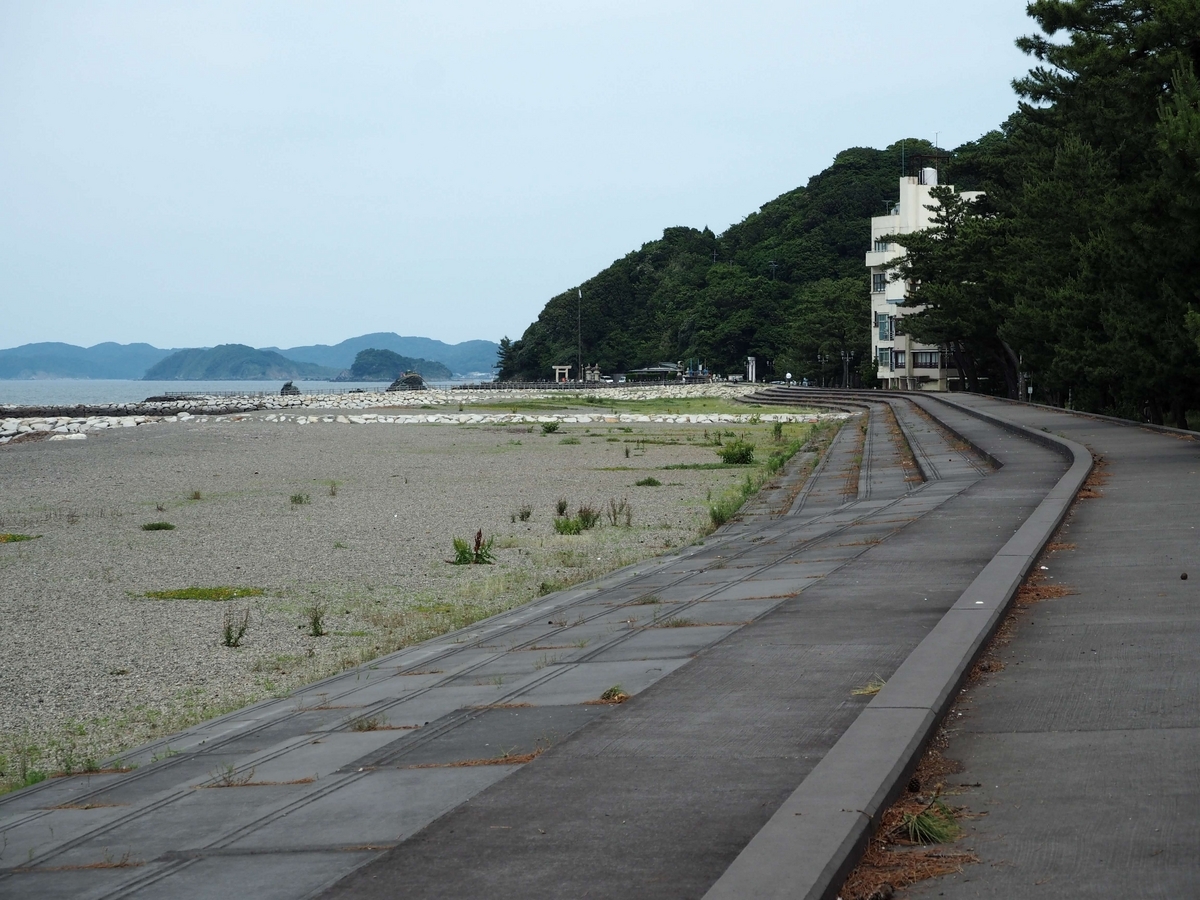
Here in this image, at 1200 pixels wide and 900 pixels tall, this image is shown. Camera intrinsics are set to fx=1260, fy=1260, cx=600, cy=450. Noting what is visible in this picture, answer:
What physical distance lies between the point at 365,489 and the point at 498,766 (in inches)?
862

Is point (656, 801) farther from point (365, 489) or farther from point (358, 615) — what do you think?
point (365, 489)

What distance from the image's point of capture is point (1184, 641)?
7.04 metres

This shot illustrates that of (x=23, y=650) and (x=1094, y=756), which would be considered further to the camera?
(x=23, y=650)

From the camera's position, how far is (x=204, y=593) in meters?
14.0

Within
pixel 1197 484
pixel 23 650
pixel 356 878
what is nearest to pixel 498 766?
pixel 356 878

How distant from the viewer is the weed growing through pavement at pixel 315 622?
1153 cm

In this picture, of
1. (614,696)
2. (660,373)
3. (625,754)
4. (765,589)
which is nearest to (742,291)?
(660,373)

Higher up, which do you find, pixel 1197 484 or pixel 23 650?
pixel 1197 484

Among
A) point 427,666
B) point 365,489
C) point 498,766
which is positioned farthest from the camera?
point 365,489

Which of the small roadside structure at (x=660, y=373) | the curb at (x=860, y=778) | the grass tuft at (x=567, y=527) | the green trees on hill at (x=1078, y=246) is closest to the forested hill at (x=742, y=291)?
the small roadside structure at (x=660, y=373)

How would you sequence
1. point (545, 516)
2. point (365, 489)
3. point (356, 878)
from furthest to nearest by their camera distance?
1. point (365, 489)
2. point (545, 516)
3. point (356, 878)

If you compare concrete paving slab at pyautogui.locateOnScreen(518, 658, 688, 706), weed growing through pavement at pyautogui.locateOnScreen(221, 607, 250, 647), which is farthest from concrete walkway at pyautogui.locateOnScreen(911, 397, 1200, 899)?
weed growing through pavement at pyautogui.locateOnScreen(221, 607, 250, 647)

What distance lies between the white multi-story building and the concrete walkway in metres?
72.1

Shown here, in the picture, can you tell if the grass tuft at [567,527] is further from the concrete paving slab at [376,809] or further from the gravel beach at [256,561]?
the concrete paving slab at [376,809]
